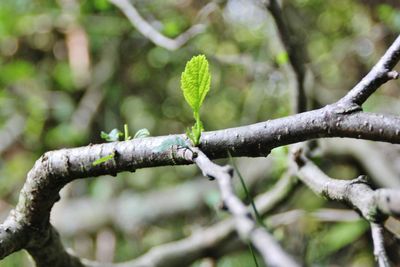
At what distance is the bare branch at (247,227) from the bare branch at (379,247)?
0.14m

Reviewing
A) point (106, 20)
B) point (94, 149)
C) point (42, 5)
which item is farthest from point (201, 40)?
point (94, 149)

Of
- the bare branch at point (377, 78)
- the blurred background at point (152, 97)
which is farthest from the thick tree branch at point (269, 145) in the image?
the blurred background at point (152, 97)

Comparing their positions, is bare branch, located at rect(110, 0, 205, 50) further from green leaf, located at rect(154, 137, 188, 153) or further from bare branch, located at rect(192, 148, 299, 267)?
bare branch, located at rect(192, 148, 299, 267)

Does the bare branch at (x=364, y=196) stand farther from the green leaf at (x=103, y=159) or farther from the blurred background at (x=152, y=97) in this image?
the blurred background at (x=152, y=97)

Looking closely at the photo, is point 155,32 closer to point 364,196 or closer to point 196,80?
point 196,80

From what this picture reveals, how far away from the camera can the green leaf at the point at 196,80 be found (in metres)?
0.54

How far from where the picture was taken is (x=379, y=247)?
0.46 meters

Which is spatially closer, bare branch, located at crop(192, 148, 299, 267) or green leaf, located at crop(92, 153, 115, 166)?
bare branch, located at crop(192, 148, 299, 267)

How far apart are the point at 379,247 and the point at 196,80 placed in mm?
223

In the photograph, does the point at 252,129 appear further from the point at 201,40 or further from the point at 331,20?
the point at 331,20

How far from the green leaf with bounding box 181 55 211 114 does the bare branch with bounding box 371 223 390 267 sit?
20 centimetres

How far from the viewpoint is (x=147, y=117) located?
2402 millimetres

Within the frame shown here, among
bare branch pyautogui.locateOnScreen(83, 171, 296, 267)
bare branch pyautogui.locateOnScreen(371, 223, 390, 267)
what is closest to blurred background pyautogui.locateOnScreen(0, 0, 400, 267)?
bare branch pyautogui.locateOnScreen(83, 171, 296, 267)

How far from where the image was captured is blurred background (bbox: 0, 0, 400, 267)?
6.07 feet
